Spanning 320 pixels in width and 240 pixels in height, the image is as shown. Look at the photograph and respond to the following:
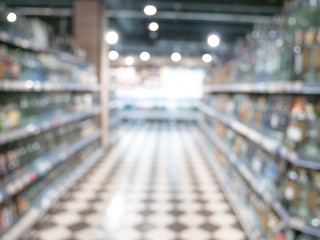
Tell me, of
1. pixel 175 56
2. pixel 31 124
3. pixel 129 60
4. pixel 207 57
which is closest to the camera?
pixel 31 124

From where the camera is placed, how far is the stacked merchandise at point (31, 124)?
2.92m

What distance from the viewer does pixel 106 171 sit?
5832 mm

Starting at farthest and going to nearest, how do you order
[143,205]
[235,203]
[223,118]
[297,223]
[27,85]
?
[223,118], [143,205], [235,203], [27,85], [297,223]

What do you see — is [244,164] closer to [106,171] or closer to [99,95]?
[106,171]

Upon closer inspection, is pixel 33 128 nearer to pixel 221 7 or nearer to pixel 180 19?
pixel 221 7

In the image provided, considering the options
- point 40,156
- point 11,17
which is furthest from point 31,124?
point 11,17

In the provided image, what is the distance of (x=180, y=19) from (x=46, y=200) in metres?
8.41

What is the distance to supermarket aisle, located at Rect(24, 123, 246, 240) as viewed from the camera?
344cm

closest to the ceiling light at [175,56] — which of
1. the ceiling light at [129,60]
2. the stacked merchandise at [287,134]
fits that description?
the ceiling light at [129,60]

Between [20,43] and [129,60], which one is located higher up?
[129,60]

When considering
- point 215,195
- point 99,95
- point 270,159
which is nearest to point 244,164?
point 270,159

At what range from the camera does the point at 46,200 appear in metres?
3.71

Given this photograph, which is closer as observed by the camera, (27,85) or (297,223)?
(297,223)

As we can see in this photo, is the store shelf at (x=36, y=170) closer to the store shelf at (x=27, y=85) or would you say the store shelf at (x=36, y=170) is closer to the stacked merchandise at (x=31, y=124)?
the stacked merchandise at (x=31, y=124)
